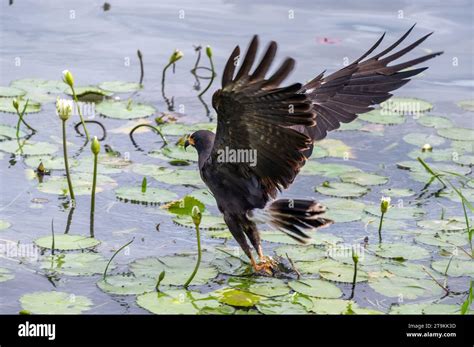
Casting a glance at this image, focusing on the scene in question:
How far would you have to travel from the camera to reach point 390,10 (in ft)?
39.2

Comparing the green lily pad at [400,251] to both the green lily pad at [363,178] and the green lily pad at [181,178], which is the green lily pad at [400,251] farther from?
the green lily pad at [181,178]

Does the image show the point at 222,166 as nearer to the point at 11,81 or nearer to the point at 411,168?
the point at 411,168

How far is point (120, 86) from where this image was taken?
9586 millimetres

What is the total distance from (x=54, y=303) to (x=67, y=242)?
84 cm

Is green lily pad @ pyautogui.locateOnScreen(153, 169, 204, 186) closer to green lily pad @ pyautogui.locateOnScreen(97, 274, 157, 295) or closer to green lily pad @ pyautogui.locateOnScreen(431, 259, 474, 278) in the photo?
green lily pad @ pyautogui.locateOnScreen(97, 274, 157, 295)

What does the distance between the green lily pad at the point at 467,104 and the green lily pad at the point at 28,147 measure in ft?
12.5

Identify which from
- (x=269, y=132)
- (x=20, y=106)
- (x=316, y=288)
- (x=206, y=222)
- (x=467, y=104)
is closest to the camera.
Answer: (x=269, y=132)

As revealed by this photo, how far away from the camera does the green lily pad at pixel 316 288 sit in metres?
6.18

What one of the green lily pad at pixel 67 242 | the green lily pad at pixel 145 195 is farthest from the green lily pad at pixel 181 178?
the green lily pad at pixel 67 242

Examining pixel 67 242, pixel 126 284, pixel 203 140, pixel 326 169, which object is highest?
pixel 203 140

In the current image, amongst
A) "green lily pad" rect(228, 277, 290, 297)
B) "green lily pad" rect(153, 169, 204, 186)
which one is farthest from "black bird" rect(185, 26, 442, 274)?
"green lily pad" rect(153, 169, 204, 186)

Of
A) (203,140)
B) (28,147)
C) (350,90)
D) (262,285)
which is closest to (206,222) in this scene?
(203,140)

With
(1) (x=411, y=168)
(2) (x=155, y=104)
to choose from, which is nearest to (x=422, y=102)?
(1) (x=411, y=168)

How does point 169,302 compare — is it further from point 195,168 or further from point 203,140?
point 195,168
